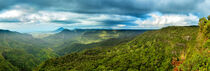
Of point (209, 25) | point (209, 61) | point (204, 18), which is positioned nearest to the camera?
point (209, 61)

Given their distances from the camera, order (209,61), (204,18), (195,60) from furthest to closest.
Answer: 1. (204,18)
2. (195,60)
3. (209,61)

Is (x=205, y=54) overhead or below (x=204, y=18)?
below

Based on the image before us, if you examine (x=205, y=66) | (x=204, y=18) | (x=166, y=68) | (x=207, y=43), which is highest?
(x=204, y=18)

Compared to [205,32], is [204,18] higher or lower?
higher

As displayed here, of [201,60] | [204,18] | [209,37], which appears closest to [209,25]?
[209,37]

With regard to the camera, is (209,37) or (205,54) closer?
(205,54)

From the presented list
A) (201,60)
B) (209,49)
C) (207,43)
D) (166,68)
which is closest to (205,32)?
(207,43)

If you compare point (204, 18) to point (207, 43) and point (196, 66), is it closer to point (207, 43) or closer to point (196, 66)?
point (207, 43)

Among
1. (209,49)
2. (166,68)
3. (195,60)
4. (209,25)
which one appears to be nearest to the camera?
(209,49)

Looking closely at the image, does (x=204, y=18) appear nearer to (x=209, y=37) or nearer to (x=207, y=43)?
(x=209, y=37)
